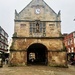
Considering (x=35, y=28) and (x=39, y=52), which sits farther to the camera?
(x=39, y=52)

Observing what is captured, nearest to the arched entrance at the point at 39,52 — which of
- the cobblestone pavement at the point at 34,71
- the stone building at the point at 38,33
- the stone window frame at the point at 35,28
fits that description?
the stone building at the point at 38,33

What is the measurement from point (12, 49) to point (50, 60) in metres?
6.42

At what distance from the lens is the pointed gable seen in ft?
98.8

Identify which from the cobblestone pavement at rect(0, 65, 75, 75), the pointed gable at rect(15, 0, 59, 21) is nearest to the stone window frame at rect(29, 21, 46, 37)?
the pointed gable at rect(15, 0, 59, 21)

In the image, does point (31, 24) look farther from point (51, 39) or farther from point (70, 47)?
point (70, 47)

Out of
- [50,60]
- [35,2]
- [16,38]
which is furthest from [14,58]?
[35,2]

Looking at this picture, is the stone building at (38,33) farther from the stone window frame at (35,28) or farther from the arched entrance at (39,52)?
the arched entrance at (39,52)

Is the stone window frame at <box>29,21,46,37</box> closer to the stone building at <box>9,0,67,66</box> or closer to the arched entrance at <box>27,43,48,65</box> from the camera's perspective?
the stone building at <box>9,0,67,66</box>

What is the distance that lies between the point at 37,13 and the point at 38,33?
11.3 feet

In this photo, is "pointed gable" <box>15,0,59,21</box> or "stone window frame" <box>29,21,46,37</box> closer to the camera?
"stone window frame" <box>29,21,46,37</box>

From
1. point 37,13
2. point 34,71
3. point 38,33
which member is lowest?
point 34,71

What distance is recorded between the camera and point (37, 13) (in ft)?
99.6

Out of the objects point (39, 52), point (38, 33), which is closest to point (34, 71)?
point (38, 33)

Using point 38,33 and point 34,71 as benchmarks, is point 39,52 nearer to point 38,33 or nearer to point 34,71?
point 38,33
